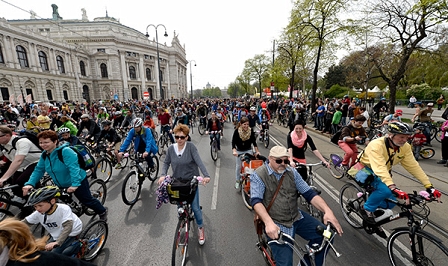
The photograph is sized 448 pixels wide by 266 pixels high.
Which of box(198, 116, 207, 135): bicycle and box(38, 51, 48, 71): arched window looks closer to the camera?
box(198, 116, 207, 135): bicycle

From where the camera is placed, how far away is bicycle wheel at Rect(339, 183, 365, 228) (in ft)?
12.1

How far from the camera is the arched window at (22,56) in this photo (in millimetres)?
37772

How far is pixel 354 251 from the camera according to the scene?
327cm

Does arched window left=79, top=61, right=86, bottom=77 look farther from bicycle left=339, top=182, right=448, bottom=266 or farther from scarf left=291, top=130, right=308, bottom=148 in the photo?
bicycle left=339, top=182, right=448, bottom=266

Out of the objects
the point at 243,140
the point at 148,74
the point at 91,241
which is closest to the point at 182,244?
the point at 91,241

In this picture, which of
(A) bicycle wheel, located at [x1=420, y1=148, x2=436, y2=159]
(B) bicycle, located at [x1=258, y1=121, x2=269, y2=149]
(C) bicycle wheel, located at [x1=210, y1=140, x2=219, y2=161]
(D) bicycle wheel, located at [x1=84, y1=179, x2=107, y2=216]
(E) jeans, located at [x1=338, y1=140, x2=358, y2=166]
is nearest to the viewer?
(D) bicycle wheel, located at [x1=84, y1=179, x2=107, y2=216]

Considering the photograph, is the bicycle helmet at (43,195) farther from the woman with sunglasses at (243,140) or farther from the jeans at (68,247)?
the woman with sunglasses at (243,140)

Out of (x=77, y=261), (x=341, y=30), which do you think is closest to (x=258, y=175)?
(x=77, y=261)

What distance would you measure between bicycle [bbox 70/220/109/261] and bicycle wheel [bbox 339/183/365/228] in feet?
14.6

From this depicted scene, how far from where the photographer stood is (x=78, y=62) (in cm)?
5256

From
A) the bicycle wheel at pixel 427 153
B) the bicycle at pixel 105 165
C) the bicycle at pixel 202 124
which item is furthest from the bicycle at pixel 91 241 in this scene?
the bicycle at pixel 202 124

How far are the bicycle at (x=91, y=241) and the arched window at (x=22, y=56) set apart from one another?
5228 cm

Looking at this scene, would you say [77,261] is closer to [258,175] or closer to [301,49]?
[258,175]

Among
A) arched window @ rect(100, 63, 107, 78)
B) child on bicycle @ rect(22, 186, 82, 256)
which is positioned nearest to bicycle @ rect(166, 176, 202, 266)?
child on bicycle @ rect(22, 186, 82, 256)
